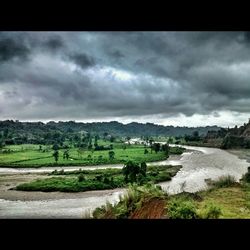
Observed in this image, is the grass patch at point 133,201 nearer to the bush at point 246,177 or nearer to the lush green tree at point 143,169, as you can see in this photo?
the lush green tree at point 143,169

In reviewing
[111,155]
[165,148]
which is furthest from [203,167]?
[111,155]

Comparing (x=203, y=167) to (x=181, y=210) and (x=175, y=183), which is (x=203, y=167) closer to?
(x=175, y=183)

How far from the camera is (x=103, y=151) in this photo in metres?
12.3

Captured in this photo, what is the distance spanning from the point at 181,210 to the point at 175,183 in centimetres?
614

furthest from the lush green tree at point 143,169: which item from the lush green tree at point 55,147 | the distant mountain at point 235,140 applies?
the lush green tree at point 55,147

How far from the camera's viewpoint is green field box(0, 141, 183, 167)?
1119cm

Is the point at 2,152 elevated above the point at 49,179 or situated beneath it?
elevated above
